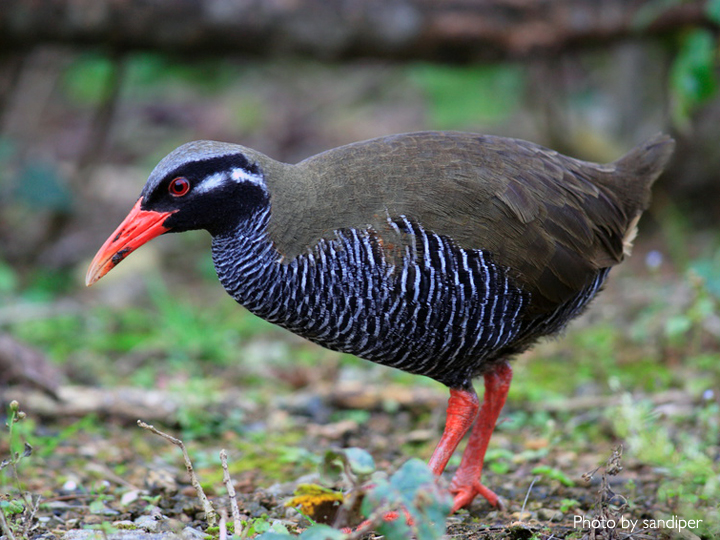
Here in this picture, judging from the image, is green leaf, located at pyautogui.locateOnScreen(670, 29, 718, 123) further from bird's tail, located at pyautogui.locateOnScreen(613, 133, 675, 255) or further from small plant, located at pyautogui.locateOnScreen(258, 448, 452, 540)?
small plant, located at pyautogui.locateOnScreen(258, 448, 452, 540)

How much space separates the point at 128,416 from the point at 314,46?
4.23 metres

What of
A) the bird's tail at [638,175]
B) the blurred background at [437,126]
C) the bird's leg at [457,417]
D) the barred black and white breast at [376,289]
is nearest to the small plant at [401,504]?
the barred black and white breast at [376,289]

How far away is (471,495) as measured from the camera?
4.61 metres

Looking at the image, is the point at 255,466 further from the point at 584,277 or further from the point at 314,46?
the point at 314,46

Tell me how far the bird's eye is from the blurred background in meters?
2.16

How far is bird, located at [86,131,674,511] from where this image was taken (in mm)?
4043

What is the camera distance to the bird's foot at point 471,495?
455 cm

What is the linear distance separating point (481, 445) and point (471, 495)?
0.31 m

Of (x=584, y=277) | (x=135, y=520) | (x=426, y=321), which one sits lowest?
(x=135, y=520)

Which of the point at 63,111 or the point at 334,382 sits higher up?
the point at 63,111

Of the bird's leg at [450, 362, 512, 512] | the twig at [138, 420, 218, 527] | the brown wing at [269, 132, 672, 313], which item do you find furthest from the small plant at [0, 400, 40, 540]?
the bird's leg at [450, 362, 512, 512]

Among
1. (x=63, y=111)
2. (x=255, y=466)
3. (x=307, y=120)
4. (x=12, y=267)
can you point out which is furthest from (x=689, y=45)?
(x=63, y=111)

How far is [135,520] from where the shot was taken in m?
4.11

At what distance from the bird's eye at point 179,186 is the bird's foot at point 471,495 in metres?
2.18
